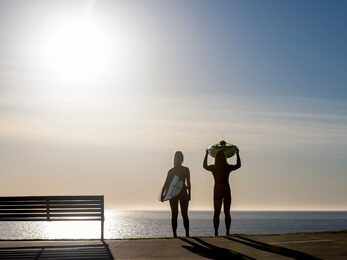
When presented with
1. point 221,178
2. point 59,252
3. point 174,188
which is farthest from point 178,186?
point 59,252

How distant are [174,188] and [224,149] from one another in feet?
5.61

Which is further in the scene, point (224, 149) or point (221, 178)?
point (224, 149)

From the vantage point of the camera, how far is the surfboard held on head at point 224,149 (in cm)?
1772

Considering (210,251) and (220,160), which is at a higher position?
(220,160)

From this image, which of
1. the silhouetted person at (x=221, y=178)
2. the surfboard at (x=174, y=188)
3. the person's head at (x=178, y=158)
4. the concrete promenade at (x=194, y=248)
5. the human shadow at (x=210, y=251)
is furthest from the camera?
the person's head at (x=178, y=158)

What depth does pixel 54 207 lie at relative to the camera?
17719 mm

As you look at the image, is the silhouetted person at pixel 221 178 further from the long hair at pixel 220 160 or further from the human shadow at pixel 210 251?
the human shadow at pixel 210 251

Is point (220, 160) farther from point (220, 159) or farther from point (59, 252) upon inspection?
point (59, 252)

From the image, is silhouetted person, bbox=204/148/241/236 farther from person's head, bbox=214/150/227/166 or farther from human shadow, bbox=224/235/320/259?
human shadow, bbox=224/235/320/259

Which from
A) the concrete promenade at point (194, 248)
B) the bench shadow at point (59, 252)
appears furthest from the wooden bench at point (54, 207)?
the bench shadow at point (59, 252)

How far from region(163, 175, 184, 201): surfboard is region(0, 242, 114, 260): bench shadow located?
2557 mm

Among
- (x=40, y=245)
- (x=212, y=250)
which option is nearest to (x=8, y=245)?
(x=40, y=245)

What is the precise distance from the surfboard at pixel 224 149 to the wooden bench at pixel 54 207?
10.4ft

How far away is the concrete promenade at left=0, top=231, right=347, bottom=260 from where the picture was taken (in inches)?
510
